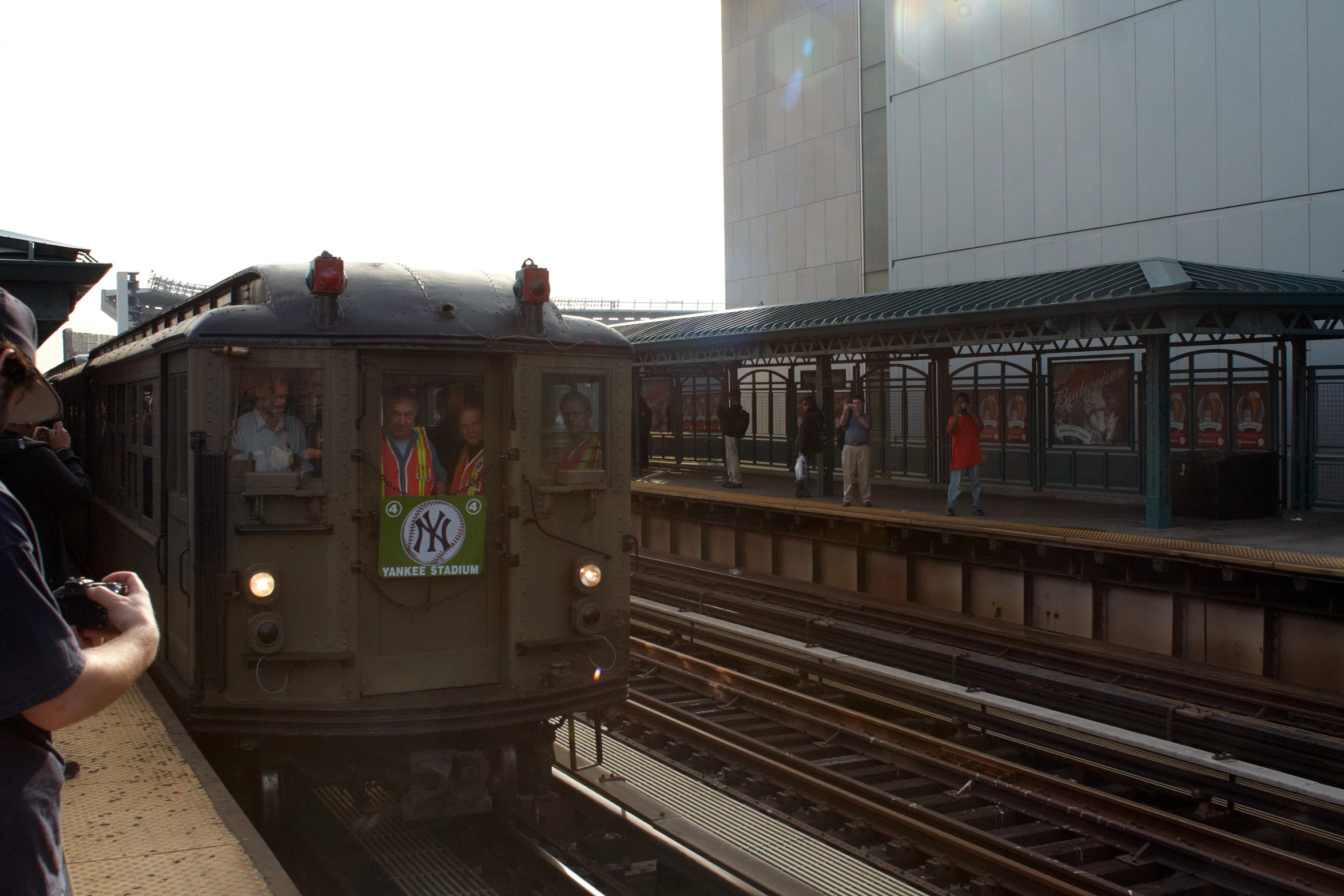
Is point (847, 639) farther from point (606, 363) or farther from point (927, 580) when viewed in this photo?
point (606, 363)

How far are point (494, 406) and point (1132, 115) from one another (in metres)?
21.3

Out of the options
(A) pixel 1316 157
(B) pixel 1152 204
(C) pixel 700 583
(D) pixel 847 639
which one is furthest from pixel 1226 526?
(B) pixel 1152 204

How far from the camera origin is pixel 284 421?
5.82 m

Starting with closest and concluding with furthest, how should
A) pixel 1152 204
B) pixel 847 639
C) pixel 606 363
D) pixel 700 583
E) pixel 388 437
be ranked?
1. pixel 388 437
2. pixel 606 363
3. pixel 847 639
4. pixel 700 583
5. pixel 1152 204

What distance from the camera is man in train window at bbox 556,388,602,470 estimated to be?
20.8ft

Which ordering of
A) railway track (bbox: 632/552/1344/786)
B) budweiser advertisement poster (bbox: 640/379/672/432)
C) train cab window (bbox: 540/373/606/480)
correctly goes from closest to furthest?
train cab window (bbox: 540/373/606/480) < railway track (bbox: 632/552/1344/786) < budweiser advertisement poster (bbox: 640/379/672/432)

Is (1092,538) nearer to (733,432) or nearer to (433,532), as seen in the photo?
(433,532)

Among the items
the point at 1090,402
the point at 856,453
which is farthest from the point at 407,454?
the point at 1090,402

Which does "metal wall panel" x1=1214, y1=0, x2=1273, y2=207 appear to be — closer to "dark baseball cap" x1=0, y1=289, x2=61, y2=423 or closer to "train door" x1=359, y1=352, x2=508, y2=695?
"train door" x1=359, y1=352, x2=508, y2=695

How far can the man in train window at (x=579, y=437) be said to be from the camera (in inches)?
250

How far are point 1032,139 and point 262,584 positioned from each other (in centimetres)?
2396

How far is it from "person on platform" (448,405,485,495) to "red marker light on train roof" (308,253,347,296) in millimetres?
957

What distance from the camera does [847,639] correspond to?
38.5 ft

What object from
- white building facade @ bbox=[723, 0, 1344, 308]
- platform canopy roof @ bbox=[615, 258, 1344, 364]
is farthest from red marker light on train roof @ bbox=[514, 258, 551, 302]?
white building facade @ bbox=[723, 0, 1344, 308]
